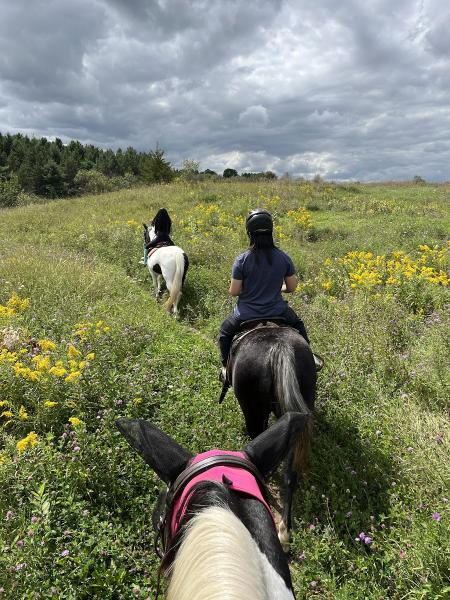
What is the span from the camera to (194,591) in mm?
1156

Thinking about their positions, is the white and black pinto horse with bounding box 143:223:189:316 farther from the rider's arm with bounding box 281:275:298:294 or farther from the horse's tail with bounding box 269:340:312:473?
the horse's tail with bounding box 269:340:312:473

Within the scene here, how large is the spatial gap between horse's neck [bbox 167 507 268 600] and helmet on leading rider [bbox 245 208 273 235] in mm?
3299

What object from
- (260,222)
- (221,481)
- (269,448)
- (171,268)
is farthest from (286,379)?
(171,268)

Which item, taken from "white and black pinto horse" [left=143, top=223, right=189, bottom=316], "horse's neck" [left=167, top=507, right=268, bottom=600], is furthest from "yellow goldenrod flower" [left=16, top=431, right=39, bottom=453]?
"white and black pinto horse" [left=143, top=223, right=189, bottom=316]

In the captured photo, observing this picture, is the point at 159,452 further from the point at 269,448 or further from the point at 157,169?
the point at 157,169

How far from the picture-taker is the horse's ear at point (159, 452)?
1.99m

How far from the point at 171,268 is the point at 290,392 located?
20.0 ft

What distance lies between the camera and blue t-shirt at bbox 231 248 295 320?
14.9 feet

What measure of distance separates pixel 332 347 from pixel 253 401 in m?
2.56

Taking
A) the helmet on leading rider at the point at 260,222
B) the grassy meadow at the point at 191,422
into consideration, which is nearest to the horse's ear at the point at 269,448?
the grassy meadow at the point at 191,422

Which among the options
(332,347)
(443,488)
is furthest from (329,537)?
(332,347)

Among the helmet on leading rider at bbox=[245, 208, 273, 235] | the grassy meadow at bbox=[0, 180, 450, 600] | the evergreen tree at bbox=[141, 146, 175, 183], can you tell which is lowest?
the grassy meadow at bbox=[0, 180, 450, 600]

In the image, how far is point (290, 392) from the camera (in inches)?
139

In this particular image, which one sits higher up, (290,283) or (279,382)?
(290,283)
